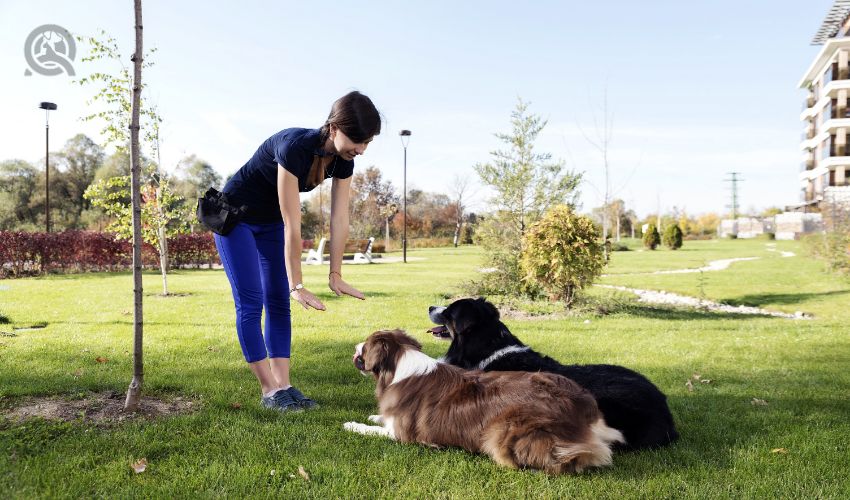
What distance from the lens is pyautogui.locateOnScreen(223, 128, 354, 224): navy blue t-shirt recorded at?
3.40 meters

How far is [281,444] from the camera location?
3119mm

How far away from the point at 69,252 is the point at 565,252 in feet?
51.8

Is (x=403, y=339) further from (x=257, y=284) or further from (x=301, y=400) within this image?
(x=257, y=284)

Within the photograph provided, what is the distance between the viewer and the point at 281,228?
3936 millimetres

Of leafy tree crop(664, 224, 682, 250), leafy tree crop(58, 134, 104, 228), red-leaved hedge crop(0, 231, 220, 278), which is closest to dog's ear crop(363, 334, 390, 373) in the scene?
red-leaved hedge crop(0, 231, 220, 278)

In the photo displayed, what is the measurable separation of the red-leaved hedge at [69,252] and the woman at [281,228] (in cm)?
1326

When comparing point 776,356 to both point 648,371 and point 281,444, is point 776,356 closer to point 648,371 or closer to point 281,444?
point 648,371

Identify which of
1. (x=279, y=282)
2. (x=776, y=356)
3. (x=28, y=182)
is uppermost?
(x=28, y=182)

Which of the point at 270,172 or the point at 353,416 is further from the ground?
the point at 270,172

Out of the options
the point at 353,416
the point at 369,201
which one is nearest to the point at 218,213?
the point at 353,416

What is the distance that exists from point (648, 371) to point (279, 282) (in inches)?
144

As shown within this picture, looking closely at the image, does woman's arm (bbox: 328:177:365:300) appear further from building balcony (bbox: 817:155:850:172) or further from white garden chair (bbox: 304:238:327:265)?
building balcony (bbox: 817:155:850:172)

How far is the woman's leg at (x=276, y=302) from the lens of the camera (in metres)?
3.91

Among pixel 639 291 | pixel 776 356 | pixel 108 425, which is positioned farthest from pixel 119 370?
pixel 639 291
